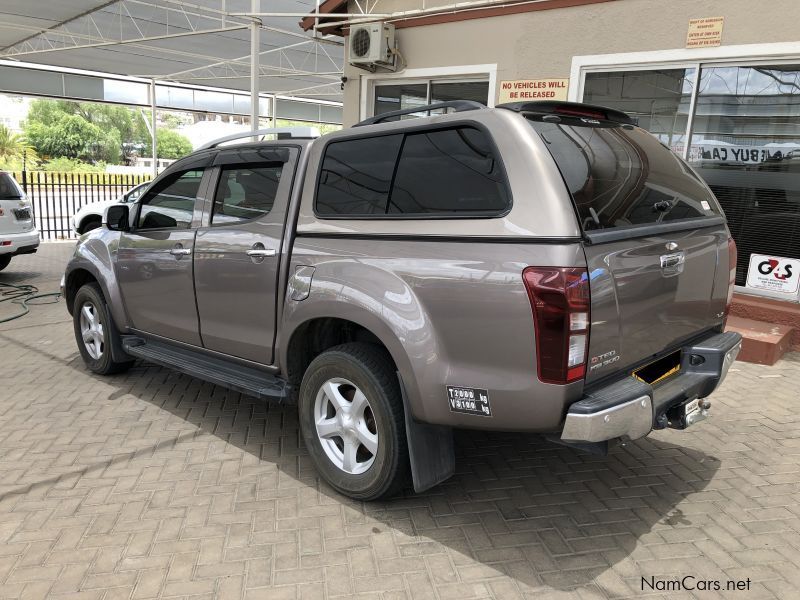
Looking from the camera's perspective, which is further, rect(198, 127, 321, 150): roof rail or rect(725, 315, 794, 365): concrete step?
rect(725, 315, 794, 365): concrete step

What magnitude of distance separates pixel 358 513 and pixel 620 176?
218 centimetres

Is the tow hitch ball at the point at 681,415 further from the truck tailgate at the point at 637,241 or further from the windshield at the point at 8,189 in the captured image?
the windshield at the point at 8,189

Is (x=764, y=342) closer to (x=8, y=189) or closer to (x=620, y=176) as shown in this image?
(x=620, y=176)

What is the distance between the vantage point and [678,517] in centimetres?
331

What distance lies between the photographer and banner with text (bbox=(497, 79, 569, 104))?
755 cm

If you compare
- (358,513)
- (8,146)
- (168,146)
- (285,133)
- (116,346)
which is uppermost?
(168,146)

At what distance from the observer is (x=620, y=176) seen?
9.93 ft

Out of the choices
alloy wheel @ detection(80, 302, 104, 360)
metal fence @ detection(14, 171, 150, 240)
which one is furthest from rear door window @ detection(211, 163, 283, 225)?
metal fence @ detection(14, 171, 150, 240)

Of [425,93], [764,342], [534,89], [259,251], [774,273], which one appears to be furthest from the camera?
[425,93]

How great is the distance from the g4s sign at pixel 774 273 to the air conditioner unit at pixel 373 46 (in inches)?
213

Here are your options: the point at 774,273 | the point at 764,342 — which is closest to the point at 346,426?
the point at 764,342

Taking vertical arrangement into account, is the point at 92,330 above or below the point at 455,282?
below

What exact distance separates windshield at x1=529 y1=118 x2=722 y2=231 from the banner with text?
4.26m

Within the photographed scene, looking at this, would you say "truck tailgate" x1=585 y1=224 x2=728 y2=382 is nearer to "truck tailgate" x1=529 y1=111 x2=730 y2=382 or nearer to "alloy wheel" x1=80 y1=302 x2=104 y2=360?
"truck tailgate" x1=529 y1=111 x2=730 y2=382
